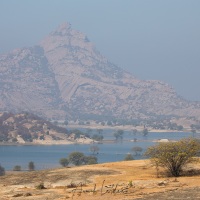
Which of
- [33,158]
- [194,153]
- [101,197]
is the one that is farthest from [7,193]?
[33,158]

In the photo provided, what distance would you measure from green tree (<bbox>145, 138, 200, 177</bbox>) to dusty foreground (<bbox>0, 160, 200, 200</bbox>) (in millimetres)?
671

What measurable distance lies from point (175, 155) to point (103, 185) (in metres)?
4.53

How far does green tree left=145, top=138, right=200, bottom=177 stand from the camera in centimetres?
2583

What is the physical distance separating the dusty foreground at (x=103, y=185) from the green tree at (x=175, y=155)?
2.20ft

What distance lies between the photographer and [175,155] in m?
25.8

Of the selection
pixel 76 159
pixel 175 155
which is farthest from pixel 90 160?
pixel 175 155

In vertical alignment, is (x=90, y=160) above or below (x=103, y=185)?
below

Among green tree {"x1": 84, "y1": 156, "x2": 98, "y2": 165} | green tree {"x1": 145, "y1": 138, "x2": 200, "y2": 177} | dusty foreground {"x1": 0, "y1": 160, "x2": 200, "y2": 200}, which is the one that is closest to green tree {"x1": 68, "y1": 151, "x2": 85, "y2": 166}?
green tree {"x1": 84, "y1": 156, "x2": 98, "y2": 165}

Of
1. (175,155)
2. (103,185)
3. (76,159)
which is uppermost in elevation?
(175,155)

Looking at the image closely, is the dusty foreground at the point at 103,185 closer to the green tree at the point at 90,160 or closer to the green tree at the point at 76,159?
the green tree at the point at 90,160

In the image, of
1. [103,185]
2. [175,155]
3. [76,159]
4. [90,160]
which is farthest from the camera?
[76,159]

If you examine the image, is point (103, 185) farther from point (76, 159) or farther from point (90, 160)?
point (76, 159)

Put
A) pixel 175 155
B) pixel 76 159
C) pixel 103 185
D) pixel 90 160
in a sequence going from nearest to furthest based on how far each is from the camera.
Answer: pixel 103 185
pixel 175 155
pixel 90 160
pixel 76 159

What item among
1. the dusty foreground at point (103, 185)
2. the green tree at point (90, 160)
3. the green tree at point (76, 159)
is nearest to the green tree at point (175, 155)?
the dusty foreground at point (103, 185)
